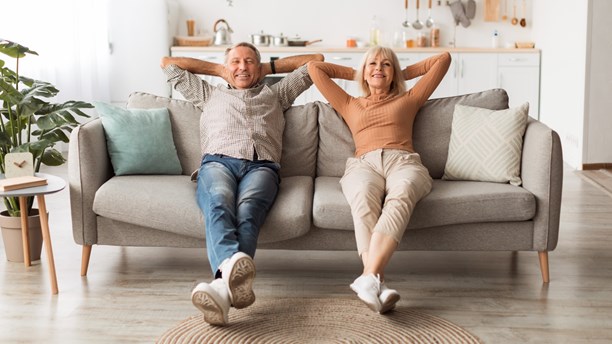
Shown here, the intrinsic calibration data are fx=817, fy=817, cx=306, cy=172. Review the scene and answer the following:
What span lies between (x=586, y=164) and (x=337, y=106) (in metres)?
3.20

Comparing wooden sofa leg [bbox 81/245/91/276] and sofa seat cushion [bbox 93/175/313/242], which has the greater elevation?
sofa seat cushion [bbox 93/175/313/242]

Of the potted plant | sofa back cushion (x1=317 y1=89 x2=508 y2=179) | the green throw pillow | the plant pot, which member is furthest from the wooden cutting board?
the plant pot

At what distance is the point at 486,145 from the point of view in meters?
3.65

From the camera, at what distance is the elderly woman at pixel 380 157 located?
121 inches

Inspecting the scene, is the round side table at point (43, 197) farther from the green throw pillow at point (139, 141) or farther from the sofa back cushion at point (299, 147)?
the sofa back cushion at point (299, 147)

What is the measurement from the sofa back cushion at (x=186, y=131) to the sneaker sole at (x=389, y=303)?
49.8 inches

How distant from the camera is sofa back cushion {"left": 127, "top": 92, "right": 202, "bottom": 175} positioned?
3863mm

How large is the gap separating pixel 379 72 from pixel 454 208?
0.75 metres

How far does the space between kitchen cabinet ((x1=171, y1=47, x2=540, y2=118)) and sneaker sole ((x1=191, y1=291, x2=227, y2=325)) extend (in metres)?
4.76

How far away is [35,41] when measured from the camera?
6754 millimetres

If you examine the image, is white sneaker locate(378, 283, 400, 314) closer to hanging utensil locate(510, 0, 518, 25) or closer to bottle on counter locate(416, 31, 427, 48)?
bottle on counter locate(416, 31, 427, 48)

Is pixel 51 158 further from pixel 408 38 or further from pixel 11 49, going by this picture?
pixel 408 38

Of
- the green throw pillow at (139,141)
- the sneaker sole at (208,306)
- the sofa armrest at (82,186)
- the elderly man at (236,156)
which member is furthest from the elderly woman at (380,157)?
the sofa armrest at (82,186)

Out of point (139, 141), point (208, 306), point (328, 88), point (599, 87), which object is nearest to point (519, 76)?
point (599, 87)
